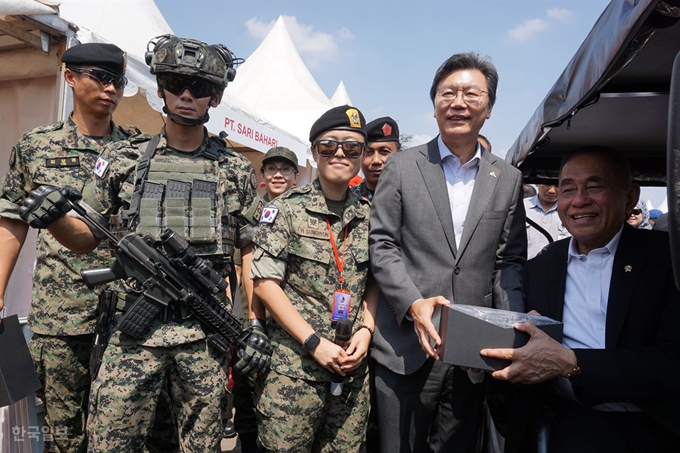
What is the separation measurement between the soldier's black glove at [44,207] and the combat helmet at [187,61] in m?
0.65

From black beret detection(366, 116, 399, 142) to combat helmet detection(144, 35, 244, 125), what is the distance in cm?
156

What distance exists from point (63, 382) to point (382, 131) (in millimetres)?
2776

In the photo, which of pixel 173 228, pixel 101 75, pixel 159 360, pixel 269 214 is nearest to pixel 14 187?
pixel 101 75

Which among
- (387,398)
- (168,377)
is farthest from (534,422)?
(168,377)

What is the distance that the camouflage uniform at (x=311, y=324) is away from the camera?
2.30 m

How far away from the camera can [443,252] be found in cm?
236

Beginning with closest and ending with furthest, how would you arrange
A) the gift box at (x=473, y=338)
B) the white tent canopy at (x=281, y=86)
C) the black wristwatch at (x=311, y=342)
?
the gift box at (x=473, y=338) → the black wristwatch at (x=311, y=342) → the white tent canopy at (x=281, y=86)

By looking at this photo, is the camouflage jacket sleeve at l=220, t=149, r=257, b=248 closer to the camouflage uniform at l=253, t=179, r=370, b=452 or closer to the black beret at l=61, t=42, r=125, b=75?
the camouflage uniform at l=253, t=179, r=370, b=452

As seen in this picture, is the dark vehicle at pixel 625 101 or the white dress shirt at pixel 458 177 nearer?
the dark vehicle at pixel 625 101

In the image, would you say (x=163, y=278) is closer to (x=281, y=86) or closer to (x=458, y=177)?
(x=458, y=177)

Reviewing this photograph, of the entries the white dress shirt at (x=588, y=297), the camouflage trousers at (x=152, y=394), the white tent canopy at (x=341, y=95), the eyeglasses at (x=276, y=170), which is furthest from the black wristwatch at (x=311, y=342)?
the white tent canopy at (x=341, y=95)

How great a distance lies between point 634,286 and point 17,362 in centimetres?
291

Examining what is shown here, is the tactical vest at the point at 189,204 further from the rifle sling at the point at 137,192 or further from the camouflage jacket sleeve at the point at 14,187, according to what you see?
the camouflage jacket sleeve at the point at 14,187

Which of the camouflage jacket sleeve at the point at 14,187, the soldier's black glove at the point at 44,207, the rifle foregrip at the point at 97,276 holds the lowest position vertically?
the rifle foregrip at the point at 97,276
